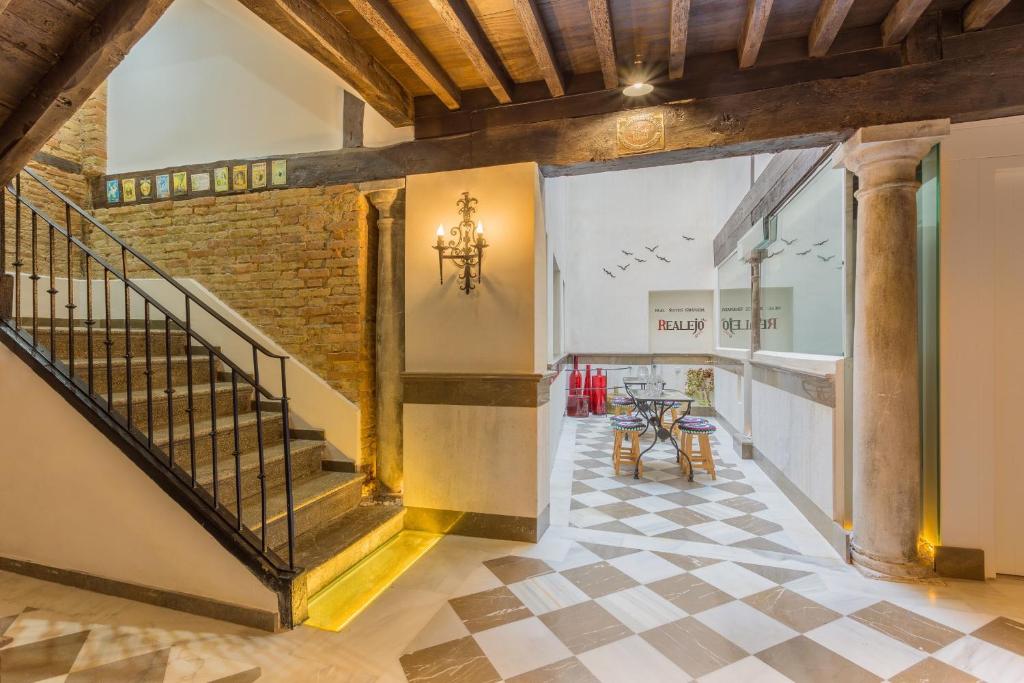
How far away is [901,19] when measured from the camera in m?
2.40

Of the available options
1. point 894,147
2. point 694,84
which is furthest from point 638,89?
point 894,147

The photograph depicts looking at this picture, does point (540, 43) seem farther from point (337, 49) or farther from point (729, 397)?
point (729, 397)

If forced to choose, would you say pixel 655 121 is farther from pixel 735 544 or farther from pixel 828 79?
pixel 735 544

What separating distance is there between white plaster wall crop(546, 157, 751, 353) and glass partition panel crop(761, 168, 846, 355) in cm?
362

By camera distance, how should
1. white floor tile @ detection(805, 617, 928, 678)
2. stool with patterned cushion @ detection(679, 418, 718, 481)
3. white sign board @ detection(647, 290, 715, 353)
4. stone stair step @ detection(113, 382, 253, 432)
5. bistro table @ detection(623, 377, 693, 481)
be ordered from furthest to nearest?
1. white sign board @ detection(647, 290, 715, 353)
2. bistro table @ detection(623, 377, 693, 481)
3. stool with patterned cushion @ detection(679, 418, 718, 481)
4. stone stair step @ detection(113, 382, 253, 432)
5. white floor tile @ detection(805, 617, 928, 678)

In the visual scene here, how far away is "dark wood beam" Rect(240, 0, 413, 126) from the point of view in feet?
7.64

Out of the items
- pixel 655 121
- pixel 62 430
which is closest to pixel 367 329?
pixel 62 430

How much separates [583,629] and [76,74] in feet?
10.5

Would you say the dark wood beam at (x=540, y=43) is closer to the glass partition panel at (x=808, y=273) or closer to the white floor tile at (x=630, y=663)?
the glass partition panel at (x=808, y=273)

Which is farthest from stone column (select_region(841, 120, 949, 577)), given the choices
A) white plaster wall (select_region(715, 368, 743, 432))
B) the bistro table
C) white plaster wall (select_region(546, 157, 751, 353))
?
white plaster wall (select_region(546, 157, 751, 353))

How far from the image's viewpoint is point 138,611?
234 centimetres

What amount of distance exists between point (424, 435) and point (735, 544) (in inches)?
89.3

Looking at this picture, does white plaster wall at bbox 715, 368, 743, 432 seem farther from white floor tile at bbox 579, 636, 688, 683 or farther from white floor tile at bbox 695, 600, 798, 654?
white floor tile at bbox 579, 636, 688, 683

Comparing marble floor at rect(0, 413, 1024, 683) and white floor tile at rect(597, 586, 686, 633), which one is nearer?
marble floor at rect(0, 413, 1024, 683)
